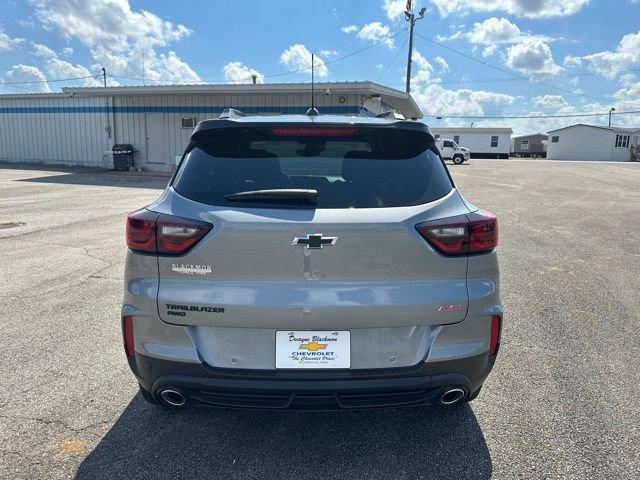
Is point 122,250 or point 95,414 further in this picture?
point 122,250

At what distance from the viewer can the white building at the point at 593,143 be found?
58938 mm

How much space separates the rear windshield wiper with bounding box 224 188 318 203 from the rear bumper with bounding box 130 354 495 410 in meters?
0.82

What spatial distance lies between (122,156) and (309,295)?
914 inches

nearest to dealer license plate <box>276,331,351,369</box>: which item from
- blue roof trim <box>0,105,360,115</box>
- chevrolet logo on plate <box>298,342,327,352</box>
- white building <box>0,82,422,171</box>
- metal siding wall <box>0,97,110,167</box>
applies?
chevrolet logo on plate <box>298,342,327,352</box>

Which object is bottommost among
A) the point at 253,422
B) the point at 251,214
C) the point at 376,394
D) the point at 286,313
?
the point at 253,422

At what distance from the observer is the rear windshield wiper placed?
2.26m

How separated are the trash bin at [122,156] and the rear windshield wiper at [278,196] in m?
22.8

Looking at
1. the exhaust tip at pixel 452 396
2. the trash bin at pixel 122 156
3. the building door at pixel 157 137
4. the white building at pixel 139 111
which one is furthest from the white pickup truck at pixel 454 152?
the exhaust tip at pixel 452 396

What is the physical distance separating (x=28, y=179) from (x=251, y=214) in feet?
64.4

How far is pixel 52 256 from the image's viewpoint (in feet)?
21.6

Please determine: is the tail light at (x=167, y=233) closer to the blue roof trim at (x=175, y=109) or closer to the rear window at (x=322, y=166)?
the rear window at (x=322, y=166)

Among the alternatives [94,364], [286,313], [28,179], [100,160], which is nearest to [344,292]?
[286,313]

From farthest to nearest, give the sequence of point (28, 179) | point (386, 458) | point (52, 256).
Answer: point (28, 179)
point (52, 256)
point (386, 458)

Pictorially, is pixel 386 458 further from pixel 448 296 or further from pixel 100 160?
pixel 100 160
